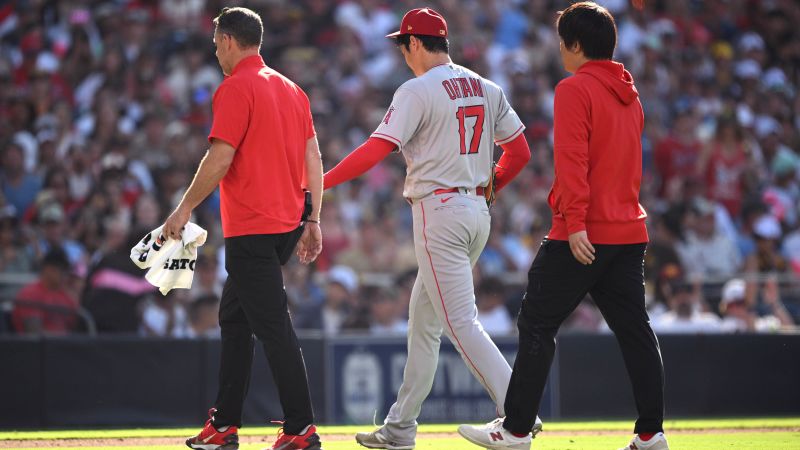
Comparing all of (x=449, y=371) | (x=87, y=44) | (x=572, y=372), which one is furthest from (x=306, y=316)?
(x=87, y=44)

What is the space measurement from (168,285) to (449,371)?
5151 millimetres

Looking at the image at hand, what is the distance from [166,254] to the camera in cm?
606

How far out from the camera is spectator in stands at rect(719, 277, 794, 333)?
1199 cm

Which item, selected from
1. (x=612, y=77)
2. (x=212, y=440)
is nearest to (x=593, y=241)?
(x=612, y=77)

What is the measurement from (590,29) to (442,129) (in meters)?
0.92

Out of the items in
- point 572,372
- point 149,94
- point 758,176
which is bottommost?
point 572,372

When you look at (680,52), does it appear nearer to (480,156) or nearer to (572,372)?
(572,372)

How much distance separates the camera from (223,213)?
606cm

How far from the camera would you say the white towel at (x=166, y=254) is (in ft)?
19.8

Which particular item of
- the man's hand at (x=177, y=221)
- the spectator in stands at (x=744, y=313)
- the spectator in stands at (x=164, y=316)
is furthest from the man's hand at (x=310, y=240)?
the spectator in stands at (x=744, y=313)

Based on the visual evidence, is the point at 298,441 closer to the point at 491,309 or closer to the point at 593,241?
the point at 593,241

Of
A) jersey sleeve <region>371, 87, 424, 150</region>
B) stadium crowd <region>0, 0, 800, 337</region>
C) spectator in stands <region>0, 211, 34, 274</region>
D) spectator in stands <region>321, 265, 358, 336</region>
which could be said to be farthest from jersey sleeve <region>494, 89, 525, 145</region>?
spectator in stands <region>0, 211, 34, 274</region>

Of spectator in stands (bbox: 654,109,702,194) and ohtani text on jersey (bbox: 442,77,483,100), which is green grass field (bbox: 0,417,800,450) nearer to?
ohtani text on jersey (bbox: 442,77,483,100)

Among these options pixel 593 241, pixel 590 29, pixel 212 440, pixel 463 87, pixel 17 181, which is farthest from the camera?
pixel 17 181
